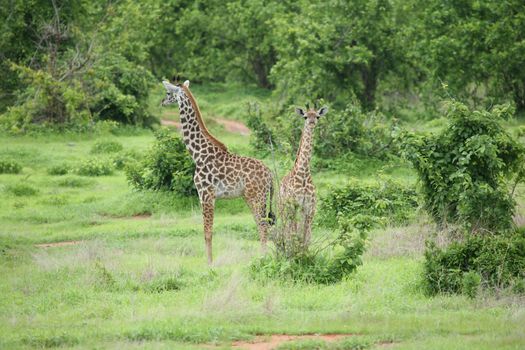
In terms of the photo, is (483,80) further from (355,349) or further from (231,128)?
(355,349)

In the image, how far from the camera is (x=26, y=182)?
20.9m

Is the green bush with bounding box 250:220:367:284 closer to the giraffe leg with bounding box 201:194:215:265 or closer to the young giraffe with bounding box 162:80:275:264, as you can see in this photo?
the giraffe leg with bounding box 201:194:215:265

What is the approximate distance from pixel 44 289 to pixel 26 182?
30.8 feet

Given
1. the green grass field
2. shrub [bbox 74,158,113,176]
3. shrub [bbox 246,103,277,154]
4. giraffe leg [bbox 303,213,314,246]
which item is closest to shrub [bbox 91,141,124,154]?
shrub [bbox 74,158,113,176]

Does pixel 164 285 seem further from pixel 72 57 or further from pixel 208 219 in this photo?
pixel 72 57

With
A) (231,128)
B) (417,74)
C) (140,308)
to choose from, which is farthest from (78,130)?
(140,308)

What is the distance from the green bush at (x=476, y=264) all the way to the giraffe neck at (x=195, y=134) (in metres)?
4.20

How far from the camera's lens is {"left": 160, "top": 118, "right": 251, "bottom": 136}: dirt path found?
1259 inches

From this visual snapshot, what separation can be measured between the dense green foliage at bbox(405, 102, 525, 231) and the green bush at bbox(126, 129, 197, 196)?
5.73 metres

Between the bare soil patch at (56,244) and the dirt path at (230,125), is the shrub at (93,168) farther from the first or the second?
the dirt path at (230,125)

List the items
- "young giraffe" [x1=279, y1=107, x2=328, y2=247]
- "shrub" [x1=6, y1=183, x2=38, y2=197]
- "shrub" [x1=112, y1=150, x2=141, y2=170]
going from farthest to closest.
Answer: "shrub" [x1=112, y1=150, x2=141, y2=170] < "shrub" [x1=6, y1=183, x2=38, y2=197] < "young giraffe" [x1=279, y1=107, x2=328, y2=247]

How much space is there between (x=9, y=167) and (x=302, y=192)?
11.2 metres

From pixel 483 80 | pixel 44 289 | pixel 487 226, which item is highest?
pixel 483 80

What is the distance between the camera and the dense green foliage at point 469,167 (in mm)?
13406
